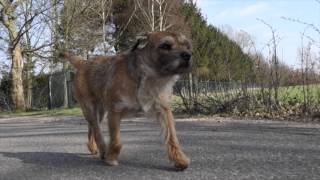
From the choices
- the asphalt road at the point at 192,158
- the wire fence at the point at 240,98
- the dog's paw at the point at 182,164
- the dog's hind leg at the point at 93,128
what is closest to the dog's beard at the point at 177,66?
the dog's paw at the point at 182,164

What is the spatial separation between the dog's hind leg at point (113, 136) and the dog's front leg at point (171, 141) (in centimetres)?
47

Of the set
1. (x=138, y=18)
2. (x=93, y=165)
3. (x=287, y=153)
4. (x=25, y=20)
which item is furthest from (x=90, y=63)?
(x=138, y=18)

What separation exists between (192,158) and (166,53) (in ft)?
4.72

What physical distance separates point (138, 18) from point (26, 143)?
4471 cm

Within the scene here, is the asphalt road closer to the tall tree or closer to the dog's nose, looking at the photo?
the dog's nose

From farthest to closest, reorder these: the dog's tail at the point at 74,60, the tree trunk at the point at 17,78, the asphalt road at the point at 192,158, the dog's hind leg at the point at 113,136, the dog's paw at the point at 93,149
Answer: the tree trunk at the point at 17,78 → the dog's tail at the point at 74,60 → the dog's paw at the point at 93,149 → the dog's hind leg at the point at 113,136 → the asphalt road at the point at 192,158

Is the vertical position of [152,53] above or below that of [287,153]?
above

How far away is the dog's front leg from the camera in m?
5.88

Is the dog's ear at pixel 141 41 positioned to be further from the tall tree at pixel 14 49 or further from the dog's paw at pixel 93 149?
the tall tree at pixel 14 49

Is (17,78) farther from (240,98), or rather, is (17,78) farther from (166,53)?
(166,53)

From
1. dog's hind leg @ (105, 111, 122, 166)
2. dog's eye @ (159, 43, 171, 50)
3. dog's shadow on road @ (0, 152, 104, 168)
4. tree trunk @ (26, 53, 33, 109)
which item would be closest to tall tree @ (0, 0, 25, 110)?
tree trunk @ (26, 53, 33, 109)

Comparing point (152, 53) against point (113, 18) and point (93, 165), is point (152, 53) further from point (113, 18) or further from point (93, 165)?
point (113, 18)

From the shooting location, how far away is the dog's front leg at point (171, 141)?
5.88 meters

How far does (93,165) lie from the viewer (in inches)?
260
